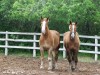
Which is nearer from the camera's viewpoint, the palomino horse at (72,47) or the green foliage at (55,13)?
the palomino horse at (72,47)

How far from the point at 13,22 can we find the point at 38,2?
3.43m

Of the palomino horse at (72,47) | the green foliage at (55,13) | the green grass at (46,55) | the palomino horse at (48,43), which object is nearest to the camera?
the palomino horse at (72,47)

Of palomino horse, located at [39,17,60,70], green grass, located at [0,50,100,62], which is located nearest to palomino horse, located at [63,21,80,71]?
palomino horse, located at [39,17,60,70]

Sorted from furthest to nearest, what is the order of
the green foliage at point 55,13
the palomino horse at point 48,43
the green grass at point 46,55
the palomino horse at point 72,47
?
the green grass at point 46,55 → the green foliage at point 55,13 → the palomino horse at point 48,43 → the palomino horse at point 72,47

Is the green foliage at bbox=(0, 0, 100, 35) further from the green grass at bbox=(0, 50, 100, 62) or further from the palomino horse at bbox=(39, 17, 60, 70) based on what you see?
the palomino horse at bbox=(39, 17, 60, 70)

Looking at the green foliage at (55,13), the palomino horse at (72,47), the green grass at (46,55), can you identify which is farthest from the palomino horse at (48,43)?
the green grass at (46,55)

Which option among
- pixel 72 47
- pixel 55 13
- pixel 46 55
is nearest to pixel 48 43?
pixel 72 47

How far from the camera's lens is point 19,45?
19.0 m

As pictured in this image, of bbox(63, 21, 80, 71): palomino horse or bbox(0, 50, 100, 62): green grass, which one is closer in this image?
bbox(63, 21, 80, 71): palomino horse

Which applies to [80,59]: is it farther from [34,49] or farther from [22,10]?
[22,10]

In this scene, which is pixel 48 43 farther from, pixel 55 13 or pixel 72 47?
pixel 55 13

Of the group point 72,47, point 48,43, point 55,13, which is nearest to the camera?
point 72,47

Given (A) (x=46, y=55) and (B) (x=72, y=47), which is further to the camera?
(A) (x=46, y=55)

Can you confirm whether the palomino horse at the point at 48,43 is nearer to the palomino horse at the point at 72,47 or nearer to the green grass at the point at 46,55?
the palomino horse at the point at 72,47
